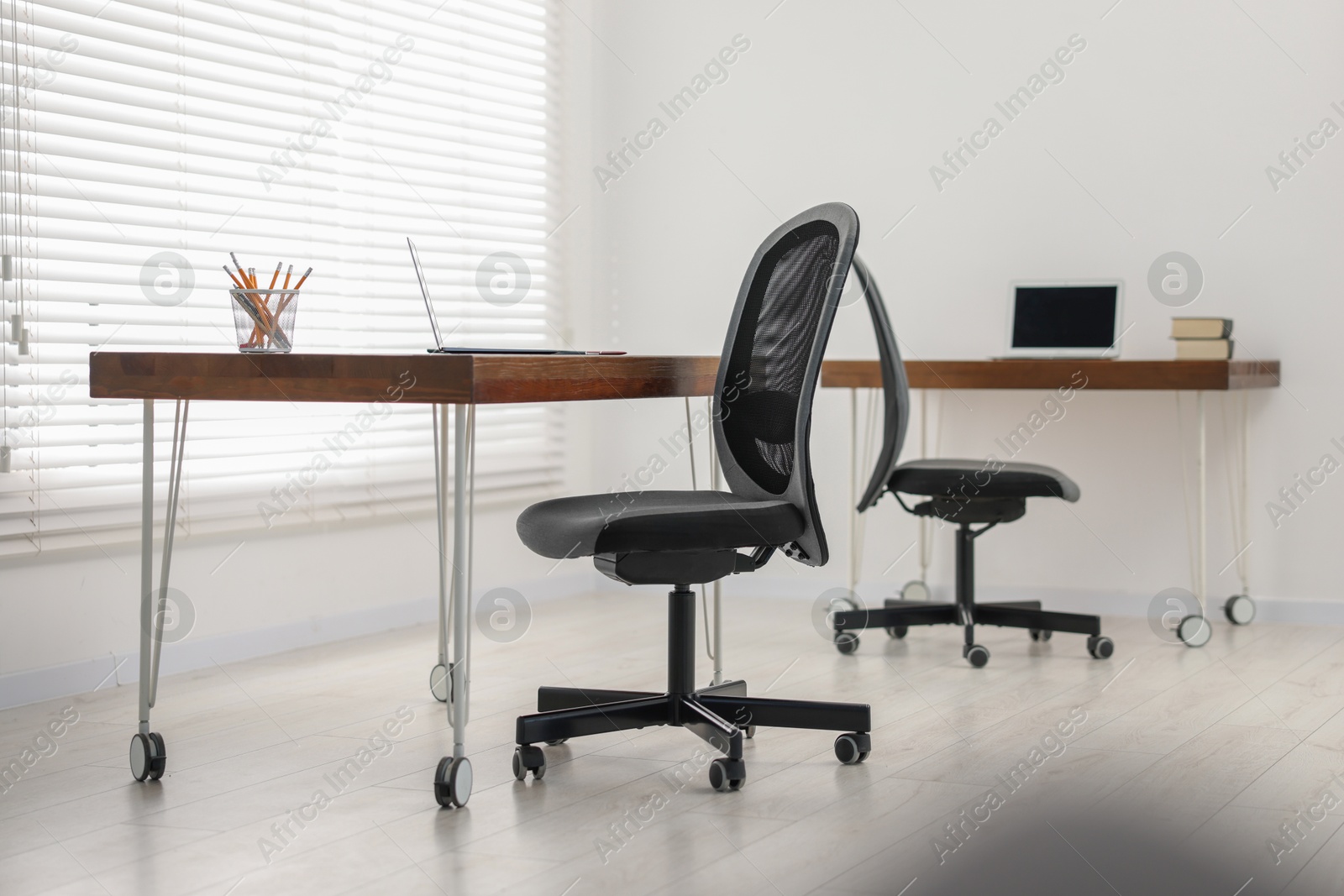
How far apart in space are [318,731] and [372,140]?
1925 mm

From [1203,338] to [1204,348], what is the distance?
0.03m

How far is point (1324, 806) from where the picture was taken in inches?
88.9

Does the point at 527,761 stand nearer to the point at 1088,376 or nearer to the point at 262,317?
the point at 262,317

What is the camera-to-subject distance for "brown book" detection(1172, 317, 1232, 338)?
3.87 metres

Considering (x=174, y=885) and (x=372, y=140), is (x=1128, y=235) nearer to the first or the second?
(x=372, y=140)

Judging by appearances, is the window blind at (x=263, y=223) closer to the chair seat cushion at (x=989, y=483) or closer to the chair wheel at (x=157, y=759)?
the chair wheel at (x=157, y=759)

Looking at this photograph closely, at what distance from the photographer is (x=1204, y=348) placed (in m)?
3.89

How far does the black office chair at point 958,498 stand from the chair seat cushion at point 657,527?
3.91 ft

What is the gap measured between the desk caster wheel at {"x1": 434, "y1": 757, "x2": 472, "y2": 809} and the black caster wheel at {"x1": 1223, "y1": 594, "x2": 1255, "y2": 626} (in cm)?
266

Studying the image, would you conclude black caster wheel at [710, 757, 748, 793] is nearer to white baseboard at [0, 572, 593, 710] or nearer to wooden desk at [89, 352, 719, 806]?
wooden desk at [89, 352, 719, 806]

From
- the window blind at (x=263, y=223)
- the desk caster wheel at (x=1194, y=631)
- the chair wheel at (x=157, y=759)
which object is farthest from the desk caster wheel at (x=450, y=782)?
the desk caster wheel at (x=1194, y=631)

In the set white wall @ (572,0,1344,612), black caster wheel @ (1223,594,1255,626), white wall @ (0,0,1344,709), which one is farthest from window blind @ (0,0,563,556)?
black caster wheel @ (1223,594,1255,626)

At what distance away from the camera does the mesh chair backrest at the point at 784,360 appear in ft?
7.75

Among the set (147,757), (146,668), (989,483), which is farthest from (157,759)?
(989,483)
